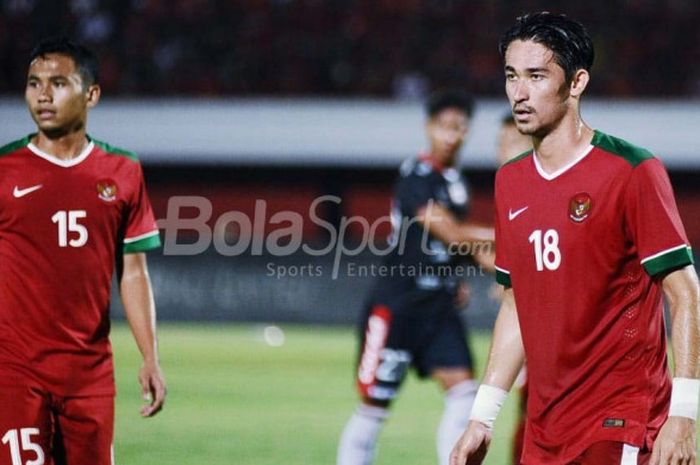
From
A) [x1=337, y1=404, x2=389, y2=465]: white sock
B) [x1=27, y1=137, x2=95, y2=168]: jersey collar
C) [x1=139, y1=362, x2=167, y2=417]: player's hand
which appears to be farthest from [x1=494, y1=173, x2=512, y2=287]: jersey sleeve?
[x1=337, y1=404, x2=389, y2=465]: white sock

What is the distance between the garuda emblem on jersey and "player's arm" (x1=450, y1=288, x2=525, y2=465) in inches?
68.2

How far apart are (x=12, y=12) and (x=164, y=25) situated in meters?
2.77

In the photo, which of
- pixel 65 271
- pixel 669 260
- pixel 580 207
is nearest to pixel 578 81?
pixel 580 207

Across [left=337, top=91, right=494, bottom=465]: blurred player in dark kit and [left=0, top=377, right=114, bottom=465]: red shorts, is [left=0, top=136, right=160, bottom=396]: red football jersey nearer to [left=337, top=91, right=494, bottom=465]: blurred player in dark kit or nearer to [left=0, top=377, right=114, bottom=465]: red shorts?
[left=0, top=377, right=114, bottom=465]: red shorts

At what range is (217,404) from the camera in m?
11.7

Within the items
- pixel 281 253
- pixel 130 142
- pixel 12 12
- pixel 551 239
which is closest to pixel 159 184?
pixel 130 142

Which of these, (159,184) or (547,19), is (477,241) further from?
(159,184)

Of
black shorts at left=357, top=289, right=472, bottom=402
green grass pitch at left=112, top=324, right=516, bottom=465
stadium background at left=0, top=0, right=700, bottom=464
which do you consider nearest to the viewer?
black shorts at left=357, top=289, right=472, bottom=402

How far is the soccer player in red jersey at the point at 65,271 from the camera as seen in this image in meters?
4.93

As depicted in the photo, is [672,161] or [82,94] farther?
[672,161]

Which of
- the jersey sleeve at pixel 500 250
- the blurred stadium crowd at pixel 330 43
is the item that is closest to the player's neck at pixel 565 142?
the jersey sleeve at pixel 500 250

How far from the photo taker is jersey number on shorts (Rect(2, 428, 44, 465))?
482 cm

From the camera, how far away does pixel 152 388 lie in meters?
5.19

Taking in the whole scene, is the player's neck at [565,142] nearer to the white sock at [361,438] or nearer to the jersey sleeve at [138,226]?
the jersey sleeve at [138,226]
